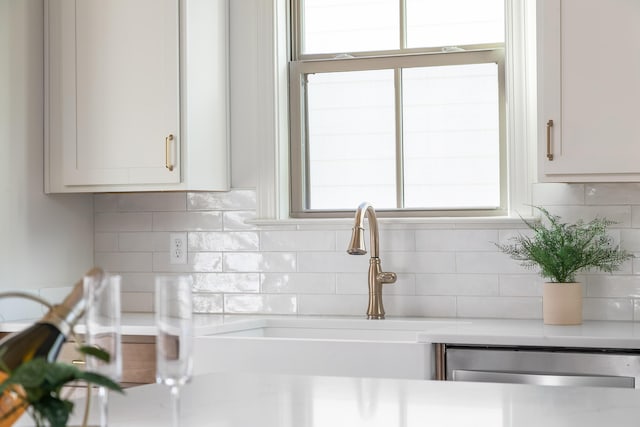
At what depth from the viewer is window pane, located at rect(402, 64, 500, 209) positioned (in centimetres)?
370

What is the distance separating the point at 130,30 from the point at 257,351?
4.46 ft

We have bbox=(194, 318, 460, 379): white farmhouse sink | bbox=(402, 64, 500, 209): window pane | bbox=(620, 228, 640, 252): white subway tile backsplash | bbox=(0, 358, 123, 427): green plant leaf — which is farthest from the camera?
bbox=(402, 64, 500, 209): window pane

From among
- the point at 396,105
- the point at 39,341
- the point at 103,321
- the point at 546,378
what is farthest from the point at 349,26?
the point at 103,321

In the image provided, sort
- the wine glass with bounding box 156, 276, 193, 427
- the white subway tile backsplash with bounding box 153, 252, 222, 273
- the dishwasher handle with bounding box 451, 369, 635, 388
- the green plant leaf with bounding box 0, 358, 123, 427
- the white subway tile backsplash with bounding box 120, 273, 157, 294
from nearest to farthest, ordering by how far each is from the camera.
Answer: the green plant leaf with bounding box 0, 358, 123, 427 < the wine glass with bounding box 156, 276, 193, 427 < the dishwasher handle with bounding box 451, 369, 635, 388 < the white subway tile backsplash with bounding box 153, 252, 222, 273 < the white subway tile backsplash with bounding box 120, 273, 157, 294

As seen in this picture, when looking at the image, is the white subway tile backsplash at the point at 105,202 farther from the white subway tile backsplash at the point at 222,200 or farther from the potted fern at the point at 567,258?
the potted fern at the point at 567,258

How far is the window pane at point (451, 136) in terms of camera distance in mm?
3695

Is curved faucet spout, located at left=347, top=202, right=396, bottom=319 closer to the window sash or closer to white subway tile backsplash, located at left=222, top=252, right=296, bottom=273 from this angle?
the window sash

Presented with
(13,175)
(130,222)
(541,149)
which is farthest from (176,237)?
(541,149)

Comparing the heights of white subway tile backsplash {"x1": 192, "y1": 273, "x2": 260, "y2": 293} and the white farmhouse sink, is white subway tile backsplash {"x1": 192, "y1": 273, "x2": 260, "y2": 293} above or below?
above

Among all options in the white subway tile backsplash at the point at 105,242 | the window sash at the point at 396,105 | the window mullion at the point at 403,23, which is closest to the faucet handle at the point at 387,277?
the window sash at the point at 396,105

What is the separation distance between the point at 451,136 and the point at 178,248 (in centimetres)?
119

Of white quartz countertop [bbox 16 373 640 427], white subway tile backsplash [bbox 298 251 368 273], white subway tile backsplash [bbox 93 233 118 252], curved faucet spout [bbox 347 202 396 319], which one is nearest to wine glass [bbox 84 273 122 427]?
white quartz countertop [bbox 16 373 640 427]

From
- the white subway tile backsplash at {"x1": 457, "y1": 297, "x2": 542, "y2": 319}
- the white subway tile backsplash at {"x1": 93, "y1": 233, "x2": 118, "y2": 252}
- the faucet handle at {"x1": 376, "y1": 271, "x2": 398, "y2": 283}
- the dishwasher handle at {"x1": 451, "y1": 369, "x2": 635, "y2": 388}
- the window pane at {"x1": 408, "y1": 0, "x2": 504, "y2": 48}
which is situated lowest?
the dishwasher handle at {"x1": 451, "y1": 369, "x2": 635, "y2": 388}

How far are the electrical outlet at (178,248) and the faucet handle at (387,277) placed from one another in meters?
0.89
